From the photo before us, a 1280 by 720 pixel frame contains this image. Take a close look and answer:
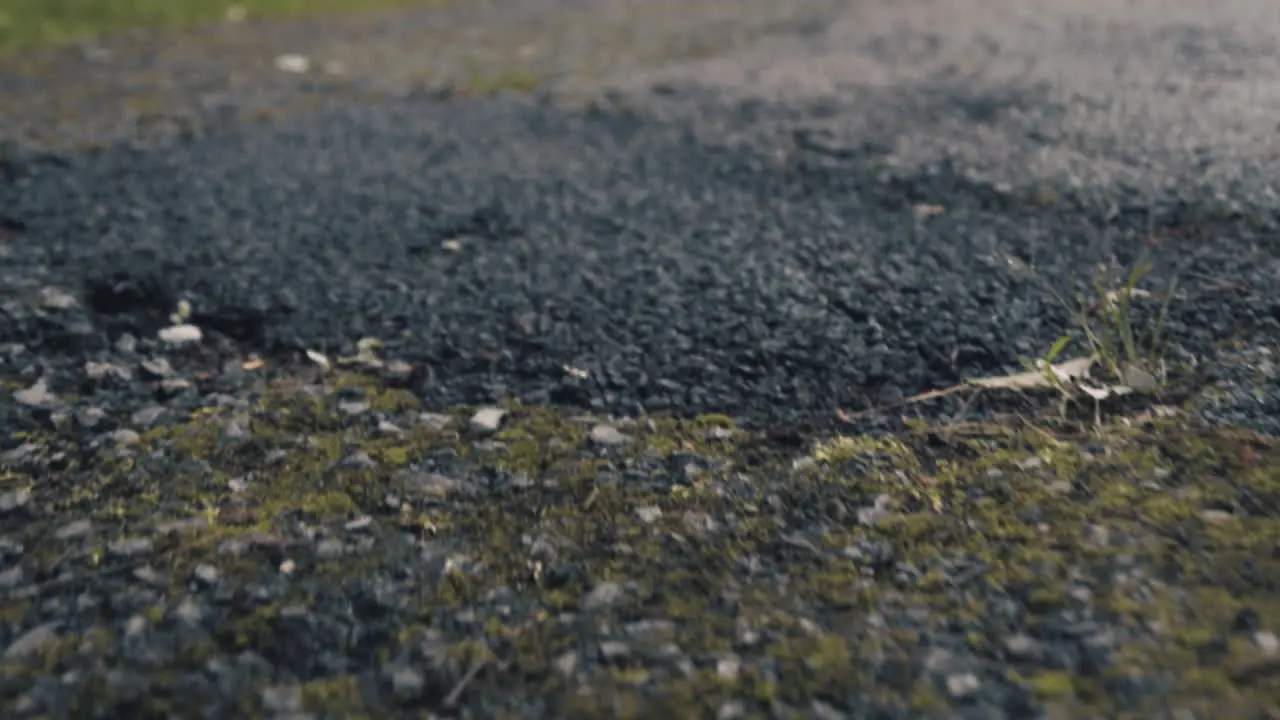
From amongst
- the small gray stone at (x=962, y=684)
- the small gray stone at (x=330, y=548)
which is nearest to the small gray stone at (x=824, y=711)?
the small gray stone at (x=962, y=684)

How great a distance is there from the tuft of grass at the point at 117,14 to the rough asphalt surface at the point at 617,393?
1950 millimetres

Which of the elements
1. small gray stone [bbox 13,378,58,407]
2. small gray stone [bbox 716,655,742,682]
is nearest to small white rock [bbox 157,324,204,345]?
small gray stone [bbox 13,378,58,407]

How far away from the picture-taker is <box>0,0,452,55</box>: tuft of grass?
5305mm

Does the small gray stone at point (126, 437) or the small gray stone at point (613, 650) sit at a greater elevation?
the small gray stone at point (613, 650)

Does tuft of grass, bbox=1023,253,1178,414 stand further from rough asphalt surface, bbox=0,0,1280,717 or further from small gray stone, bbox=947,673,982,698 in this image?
small gray stone, bbox=947,673,982,698

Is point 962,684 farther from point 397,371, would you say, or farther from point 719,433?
point 397,371

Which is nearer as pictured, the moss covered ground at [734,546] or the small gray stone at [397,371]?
the moss covered ground at [734,546]

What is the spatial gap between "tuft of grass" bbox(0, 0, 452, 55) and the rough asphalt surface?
1.95m

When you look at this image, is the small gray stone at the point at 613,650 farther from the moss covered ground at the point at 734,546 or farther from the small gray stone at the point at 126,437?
the small gray stone at the point at 126,437

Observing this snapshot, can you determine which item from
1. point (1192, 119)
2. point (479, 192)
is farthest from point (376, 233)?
point (1192, 119)

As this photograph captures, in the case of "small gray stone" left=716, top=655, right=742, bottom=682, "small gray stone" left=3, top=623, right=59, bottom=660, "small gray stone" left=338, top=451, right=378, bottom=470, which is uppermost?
"small gray stone" left=716, top=655, right=742, bottom=682

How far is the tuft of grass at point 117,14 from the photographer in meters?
5.30

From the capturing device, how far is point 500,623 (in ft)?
4.82

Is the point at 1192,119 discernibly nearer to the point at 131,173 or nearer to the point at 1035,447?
the point at 1035,447
